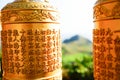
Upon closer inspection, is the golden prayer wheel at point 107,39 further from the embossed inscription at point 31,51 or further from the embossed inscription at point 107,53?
the embossed inscription at point 31,51

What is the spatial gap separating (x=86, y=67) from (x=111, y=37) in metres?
5.20

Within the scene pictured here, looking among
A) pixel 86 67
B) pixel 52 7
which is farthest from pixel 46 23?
pixel 86 67

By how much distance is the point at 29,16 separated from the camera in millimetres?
3367

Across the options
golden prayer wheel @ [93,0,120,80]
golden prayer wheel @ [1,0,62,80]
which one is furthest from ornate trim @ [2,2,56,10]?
golden prayer wheel @ [93,0,120,80]

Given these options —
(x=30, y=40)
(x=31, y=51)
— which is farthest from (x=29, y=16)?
(x=31, y=51)

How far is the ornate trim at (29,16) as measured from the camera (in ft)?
11.0

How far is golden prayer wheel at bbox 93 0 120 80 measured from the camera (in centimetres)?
234

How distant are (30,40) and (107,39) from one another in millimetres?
1209

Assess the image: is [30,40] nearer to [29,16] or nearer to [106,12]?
[29,16]

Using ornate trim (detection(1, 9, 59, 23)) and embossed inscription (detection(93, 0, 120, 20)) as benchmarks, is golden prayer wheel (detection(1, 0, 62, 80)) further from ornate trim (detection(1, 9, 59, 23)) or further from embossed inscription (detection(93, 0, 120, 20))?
embossed inscription (detection(93, 0, 120, 20))

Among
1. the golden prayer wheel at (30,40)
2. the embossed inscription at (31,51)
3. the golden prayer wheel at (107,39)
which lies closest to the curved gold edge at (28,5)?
the golden prayer wheel at (30,40)

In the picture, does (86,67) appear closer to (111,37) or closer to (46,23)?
(46,23)

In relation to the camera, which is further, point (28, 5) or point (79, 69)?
point (79, 69)

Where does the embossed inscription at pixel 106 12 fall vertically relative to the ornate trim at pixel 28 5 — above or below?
below
